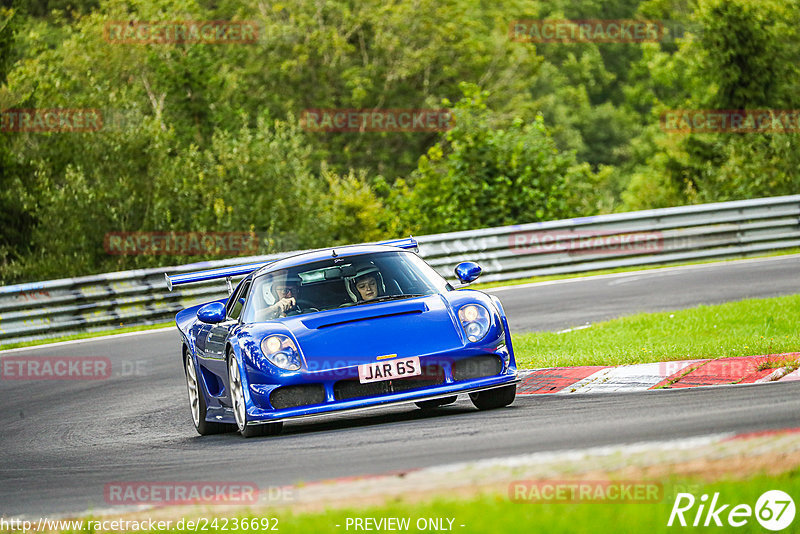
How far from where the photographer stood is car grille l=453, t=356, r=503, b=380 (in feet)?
27.0

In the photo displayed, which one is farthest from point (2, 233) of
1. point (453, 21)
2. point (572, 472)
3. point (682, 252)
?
point (453, 21)

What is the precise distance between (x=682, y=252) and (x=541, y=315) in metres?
6.74

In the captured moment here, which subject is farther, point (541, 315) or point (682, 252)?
point (682, 252)

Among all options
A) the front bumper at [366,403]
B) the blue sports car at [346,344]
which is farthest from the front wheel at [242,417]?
the front bumper at [366,403]

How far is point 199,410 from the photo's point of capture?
964 cm

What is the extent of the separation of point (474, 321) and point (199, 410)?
2.53 m

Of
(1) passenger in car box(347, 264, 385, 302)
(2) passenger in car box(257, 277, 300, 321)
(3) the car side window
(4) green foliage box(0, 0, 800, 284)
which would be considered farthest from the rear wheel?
(4) green foliage box(0, 0, 800, 284)

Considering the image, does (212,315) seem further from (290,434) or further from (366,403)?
(366,403)

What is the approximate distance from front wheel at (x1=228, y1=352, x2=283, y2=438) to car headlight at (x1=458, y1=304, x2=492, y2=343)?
1458mm

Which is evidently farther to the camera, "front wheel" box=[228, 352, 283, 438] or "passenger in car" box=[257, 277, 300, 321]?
"passenger in car" box=[257, 277, 300, 321]

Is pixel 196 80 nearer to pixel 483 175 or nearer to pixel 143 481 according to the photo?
pixel 483 175

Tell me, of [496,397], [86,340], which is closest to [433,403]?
[496,397]

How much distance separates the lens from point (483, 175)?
2634cm

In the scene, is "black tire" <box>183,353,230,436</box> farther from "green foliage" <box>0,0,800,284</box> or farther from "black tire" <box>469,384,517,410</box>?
"green foliage" <box>0,0,800,284</box>
